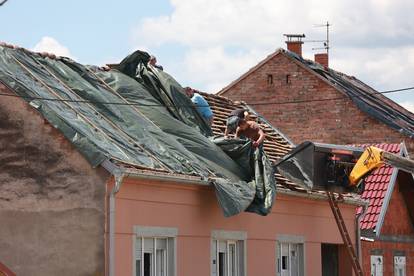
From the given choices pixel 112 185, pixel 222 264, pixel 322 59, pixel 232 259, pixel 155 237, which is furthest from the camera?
pixel 322 59

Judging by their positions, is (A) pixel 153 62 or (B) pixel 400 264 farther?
(B) pixel 400 264

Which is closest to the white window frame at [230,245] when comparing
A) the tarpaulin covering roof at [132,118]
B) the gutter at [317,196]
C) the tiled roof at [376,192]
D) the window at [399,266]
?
the tarpaulin covering roof at [132,118]

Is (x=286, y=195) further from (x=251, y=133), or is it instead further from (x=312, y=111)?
(x=312, y=111)

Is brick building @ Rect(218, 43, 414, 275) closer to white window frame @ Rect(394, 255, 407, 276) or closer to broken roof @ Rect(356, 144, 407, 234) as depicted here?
broken roof @ Rect(356, 144, 407, 234)

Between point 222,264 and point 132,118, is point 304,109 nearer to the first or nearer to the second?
point 222,264

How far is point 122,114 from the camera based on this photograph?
23219 millimetres

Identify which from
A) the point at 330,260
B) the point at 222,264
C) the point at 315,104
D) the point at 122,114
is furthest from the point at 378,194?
the point at 122,114

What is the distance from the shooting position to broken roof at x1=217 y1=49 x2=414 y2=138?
3916cm

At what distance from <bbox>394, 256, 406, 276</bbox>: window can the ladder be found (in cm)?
497

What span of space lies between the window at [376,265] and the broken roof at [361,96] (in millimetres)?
7335

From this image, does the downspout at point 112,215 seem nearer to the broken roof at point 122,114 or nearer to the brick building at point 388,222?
the broken roof at point 122,114

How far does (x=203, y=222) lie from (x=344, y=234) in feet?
20.8

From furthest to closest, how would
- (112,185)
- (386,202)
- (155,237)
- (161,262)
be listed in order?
(386,202)
(161,262)
(155,237)
(112,185)

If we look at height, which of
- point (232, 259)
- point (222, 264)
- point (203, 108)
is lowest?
point (222, 264)
